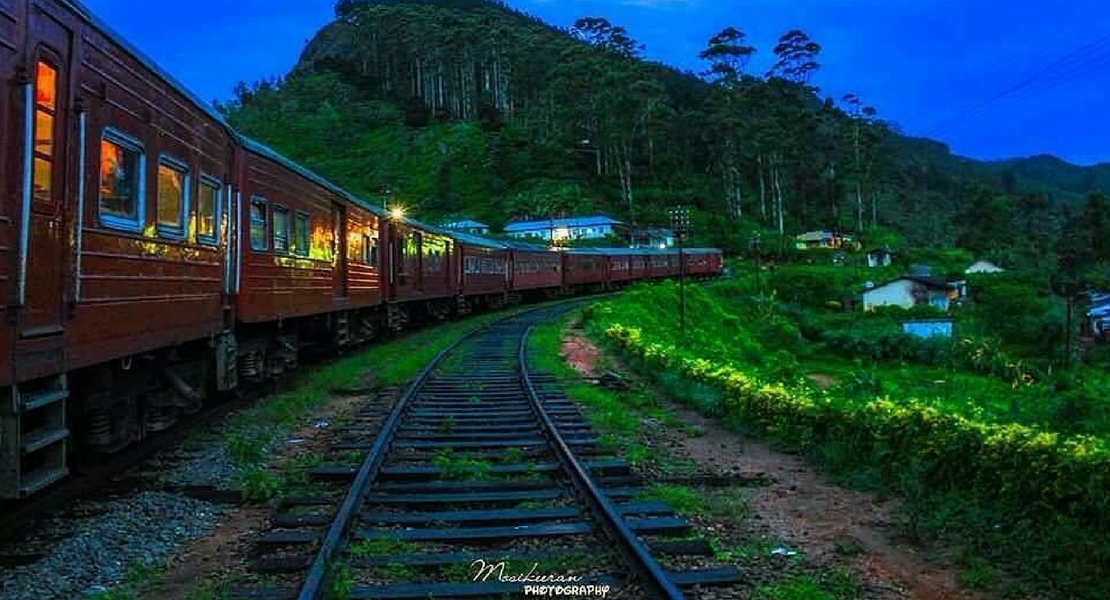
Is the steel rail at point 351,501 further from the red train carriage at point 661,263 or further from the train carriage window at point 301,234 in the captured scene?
the red train carriage at point 661,263

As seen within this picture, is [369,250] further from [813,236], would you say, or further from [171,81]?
[813,236]

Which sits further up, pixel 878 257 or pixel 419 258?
pixel 878 257

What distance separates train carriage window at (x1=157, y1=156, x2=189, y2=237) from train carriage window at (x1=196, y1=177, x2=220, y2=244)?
0.48 metres

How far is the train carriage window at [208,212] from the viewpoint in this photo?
29.8 ft

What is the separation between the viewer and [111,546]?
5703 mm

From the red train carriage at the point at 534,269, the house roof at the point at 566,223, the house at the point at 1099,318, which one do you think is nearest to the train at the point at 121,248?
the red train carriage at the point at 534,269

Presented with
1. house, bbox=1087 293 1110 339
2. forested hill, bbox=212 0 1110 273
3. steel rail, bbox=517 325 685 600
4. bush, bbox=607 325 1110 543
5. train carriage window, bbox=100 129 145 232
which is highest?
forested hill, bbox=212 0 1110 273

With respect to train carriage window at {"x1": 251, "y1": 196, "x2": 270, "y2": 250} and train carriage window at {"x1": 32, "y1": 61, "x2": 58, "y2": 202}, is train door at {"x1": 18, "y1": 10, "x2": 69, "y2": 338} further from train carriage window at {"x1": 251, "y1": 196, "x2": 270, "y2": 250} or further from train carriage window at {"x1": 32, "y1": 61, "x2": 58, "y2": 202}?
train carriage window at {"x1": 251, "y1": 196, "x2": 270, "y2": 250}

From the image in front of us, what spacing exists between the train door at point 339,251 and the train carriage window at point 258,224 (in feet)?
13.6

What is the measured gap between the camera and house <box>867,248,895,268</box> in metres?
85.2

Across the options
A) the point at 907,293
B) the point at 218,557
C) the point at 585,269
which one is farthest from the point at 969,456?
the point at 907,293

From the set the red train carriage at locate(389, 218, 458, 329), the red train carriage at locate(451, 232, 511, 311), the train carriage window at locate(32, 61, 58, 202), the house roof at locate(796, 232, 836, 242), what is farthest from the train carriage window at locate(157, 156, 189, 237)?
the house roof at locate(796, 232, 836, 242)

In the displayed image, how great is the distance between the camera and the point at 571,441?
354 inches

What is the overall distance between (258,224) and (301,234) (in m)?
2.23
